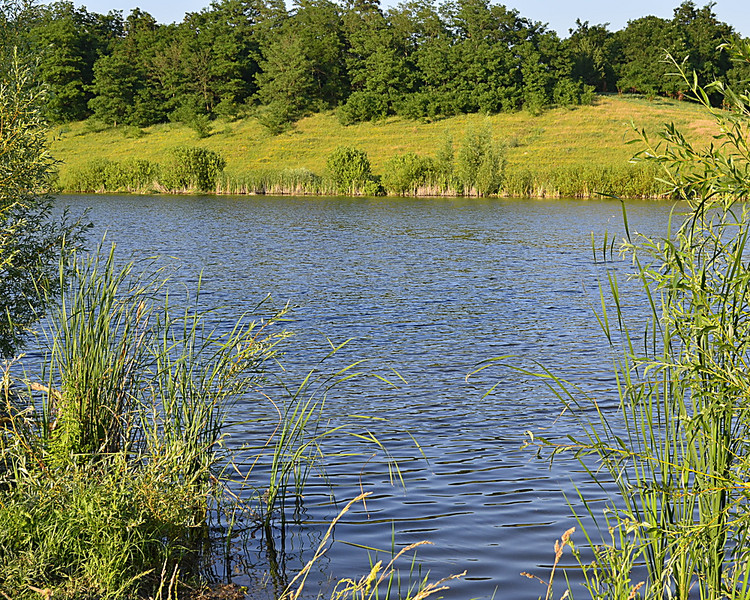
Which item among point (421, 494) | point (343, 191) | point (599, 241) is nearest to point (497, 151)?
point (343, 191)

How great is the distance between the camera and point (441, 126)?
77438 millimetres

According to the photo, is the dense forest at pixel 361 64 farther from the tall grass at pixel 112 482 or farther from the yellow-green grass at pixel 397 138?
the tall grass at pixel 112 482

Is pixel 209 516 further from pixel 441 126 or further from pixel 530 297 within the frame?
pixel 441 126

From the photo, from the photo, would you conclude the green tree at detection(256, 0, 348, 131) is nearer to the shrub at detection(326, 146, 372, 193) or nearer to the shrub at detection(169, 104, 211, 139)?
the shrub at detection(169, 104, 211, 139)

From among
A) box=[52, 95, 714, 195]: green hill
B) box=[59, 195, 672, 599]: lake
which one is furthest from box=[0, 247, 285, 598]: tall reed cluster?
box=[52, 95, 714, 195]: green hill

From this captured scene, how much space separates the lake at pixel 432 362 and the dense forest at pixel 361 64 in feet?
181

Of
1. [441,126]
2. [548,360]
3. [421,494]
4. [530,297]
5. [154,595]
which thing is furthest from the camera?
[441,126]

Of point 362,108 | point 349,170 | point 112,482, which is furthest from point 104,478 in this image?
point 362,108

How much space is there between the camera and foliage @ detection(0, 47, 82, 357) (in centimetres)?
625

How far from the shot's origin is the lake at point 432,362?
552 centimetres

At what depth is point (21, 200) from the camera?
256 inches

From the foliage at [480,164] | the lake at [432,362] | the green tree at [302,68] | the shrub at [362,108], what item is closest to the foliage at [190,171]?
the foliage at [480,164]

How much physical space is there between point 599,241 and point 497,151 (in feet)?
87.0

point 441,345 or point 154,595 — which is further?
point 441,345
